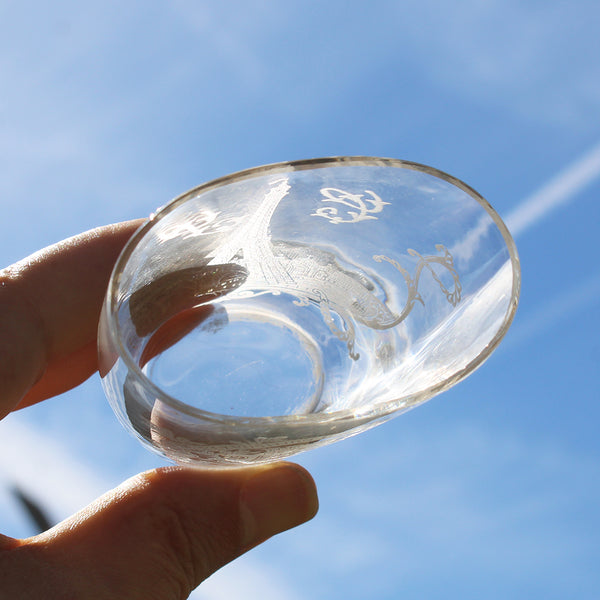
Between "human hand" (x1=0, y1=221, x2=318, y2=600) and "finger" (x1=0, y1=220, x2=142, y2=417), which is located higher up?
"finger" (x1=0, y1=220, x2=142, y2=417)

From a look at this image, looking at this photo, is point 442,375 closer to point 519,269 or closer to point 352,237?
point 519,269

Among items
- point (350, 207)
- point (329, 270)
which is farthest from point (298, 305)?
point (350, 207)

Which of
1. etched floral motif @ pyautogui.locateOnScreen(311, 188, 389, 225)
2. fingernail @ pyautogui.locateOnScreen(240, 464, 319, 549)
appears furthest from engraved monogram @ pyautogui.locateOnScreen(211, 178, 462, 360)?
fingernail @ pyautogui.locateOnScreen(240, 464, 319, 549)

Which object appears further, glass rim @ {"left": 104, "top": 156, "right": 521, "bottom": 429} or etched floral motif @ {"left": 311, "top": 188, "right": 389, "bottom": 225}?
etched floral motif @ {"left": 311, "top": 188, "right": 389, "bottom": 225}

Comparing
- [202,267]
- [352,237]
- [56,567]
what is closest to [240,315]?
[202,267]

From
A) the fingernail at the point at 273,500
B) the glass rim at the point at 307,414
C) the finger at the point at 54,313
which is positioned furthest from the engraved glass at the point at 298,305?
the finger at the point at 54,313

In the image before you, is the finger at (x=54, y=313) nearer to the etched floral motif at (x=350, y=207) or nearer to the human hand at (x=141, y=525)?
the human hand at (x=141, y=525)

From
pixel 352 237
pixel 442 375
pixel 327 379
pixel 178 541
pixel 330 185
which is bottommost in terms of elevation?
pixel 178 541

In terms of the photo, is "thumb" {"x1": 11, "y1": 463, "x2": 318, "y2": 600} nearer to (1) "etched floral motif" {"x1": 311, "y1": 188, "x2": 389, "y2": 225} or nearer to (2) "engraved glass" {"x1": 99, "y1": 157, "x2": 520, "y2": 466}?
(2) "engraved glass" {"x1": 99, "y1": 157, "x2": 520, "y2": 466}
